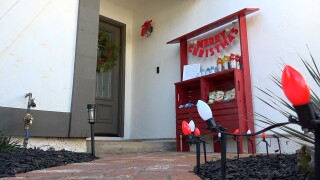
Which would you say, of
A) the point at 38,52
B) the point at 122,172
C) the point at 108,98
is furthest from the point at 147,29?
the point at 122,172

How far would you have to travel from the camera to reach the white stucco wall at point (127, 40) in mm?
5703

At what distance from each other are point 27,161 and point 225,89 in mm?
2776

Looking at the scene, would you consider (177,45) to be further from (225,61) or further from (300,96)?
(300,96)

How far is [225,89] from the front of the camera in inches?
163

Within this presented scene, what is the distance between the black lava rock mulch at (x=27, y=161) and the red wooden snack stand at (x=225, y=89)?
177 cm

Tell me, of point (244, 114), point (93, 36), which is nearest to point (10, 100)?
point (93, 36)

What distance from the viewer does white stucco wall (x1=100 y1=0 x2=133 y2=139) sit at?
18.7ft

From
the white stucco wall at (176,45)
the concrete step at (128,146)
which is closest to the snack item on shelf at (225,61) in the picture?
the white stucco wall at (176,45)

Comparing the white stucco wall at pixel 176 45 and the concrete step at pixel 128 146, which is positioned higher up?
the white stucco wall at pixel 176 45

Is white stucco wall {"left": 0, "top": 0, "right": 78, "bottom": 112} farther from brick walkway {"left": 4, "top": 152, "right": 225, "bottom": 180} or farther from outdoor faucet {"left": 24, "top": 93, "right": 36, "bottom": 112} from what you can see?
brick walkway {"left": 4, "top": 152, "right": 225, "bottom": 180}

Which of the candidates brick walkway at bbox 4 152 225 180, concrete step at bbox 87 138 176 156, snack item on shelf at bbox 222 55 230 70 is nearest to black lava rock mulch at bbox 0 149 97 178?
brick walkway at bbox 4 152 225 180

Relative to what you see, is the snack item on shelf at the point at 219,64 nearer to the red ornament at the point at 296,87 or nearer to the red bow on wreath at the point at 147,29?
the red bow on wreath at the point at 147,29

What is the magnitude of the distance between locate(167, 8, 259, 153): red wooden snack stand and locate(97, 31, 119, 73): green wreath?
1.53 meters

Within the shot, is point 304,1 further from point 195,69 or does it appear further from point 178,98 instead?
point 178,98
